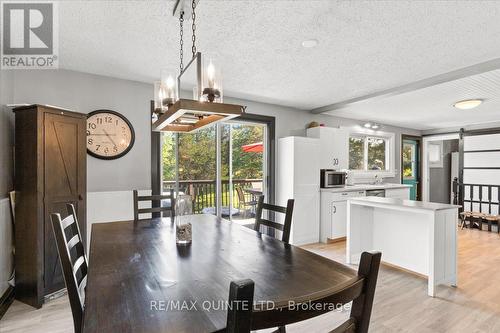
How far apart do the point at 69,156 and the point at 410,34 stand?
3.35 meters

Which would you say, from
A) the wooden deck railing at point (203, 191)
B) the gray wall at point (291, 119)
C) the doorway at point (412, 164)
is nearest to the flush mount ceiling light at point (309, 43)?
the gray wall at point (291, 119)

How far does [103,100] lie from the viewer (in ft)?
11.0

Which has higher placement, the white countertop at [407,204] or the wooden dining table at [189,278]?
the white countertop at [407,204]

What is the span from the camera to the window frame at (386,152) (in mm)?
6086

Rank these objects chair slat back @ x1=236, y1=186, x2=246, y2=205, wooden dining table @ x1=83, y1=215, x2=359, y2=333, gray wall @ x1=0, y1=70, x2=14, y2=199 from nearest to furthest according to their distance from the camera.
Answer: wooden dining table @ x1=83, y1=215, x2=359, y2=333
gray wall @ x1=0, y1=70, x2=14, y2=199
chair slat back @ x1=236, y1=186, x2=246, y2=205

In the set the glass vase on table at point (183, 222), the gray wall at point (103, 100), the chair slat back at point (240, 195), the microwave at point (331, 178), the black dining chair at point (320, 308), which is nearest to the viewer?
the black dining chair at point (320, 308)

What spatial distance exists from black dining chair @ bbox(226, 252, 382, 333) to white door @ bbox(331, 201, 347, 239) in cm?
406

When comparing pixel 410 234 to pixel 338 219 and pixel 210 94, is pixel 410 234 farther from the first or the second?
pixel 210 94

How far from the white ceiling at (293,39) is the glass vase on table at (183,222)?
1.38 meters

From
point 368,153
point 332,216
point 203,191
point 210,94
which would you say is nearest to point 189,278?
point 210,94

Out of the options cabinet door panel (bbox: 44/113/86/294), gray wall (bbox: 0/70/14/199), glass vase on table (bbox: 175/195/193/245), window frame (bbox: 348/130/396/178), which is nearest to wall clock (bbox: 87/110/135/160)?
cabinet door panel (bbox: 44/113/86/294)

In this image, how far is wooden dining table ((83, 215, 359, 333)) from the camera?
0.84 m

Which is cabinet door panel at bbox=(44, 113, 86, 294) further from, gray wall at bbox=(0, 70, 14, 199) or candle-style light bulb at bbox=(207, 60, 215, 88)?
candle-style light bulb at bbox=(207, 60, 215, 88)

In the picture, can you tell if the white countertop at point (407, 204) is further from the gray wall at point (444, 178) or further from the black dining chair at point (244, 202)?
the gray wall at point (444, 178)
